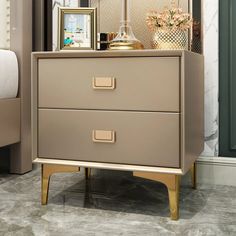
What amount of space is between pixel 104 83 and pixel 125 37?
34 cm

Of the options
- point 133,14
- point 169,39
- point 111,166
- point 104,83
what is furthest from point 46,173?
point 133,14

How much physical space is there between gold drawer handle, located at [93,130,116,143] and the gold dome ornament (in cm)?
36

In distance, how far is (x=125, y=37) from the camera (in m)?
1.52

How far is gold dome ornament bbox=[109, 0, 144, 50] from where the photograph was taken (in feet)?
4.76

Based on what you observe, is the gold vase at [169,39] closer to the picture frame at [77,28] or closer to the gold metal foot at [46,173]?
the picture frame at [77,28]

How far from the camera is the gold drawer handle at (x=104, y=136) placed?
1.27 m

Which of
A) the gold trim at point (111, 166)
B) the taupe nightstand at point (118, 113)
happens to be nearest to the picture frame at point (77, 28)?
the taupe nightstand at point (118, 113)

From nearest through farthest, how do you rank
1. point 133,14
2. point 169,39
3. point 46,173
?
point 46,173
point 169,39
point 133,14

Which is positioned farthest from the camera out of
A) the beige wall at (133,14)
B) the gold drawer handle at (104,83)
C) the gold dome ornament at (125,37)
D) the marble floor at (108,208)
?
the beige wall at (133,14)

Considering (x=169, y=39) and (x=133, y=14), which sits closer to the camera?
(x=169, y=39)

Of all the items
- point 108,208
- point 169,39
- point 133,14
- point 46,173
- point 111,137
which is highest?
point 133,14

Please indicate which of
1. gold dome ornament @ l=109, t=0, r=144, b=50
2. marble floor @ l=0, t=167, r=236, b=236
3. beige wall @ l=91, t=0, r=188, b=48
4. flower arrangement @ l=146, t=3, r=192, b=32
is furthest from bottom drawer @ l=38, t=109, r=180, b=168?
beige wall @ l=91, t=0, r=188, b=48

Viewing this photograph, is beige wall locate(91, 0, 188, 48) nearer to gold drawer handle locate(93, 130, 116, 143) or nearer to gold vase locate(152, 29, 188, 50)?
gold vase locate(152, 29, 188, 50)

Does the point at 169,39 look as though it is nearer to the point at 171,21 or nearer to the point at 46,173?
the point at 171,21
